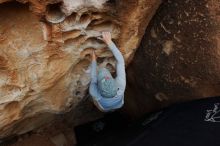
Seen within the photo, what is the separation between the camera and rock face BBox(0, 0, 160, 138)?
161 cm

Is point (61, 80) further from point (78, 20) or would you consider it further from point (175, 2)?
point (175, 2)

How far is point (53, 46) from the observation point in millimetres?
1709

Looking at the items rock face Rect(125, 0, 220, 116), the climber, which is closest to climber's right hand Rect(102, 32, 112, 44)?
the climber

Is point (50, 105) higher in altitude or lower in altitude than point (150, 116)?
higher

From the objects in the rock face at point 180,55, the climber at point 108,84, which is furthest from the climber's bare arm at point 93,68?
the rock face at point 180,55

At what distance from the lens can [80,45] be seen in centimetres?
178

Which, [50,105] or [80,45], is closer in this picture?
[80,45]

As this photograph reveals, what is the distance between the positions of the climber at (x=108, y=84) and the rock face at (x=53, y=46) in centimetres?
6

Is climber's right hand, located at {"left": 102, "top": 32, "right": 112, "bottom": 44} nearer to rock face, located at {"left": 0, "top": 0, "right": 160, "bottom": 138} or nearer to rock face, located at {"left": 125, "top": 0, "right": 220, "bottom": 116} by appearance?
rock face, located at {"left": 0, "top": 0, "right": 160, "bottom": 138}

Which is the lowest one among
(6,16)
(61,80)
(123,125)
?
(123,125)

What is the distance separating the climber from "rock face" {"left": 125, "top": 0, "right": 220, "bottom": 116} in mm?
253

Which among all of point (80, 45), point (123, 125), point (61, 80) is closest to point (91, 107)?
point (123, 125)

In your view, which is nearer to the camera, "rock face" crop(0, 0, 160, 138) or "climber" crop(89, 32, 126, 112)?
"rock face" crop(0, 0, 160, 138)

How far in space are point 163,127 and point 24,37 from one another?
76cm
